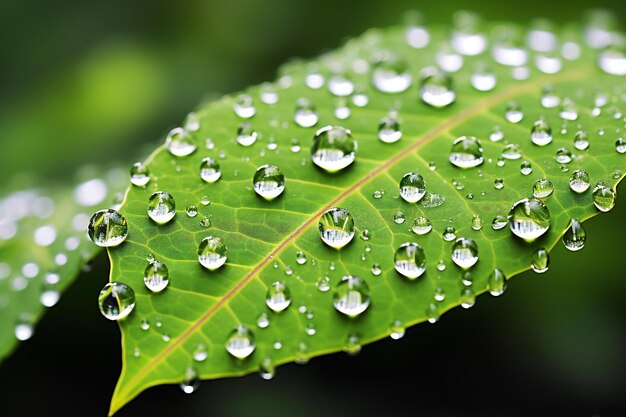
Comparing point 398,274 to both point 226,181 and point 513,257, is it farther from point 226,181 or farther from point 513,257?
point 226,181

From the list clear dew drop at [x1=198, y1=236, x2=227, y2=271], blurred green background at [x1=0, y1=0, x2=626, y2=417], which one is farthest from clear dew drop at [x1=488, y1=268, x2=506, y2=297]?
blurred green background at [x1=0, y1=0, x2=626, y2=417]

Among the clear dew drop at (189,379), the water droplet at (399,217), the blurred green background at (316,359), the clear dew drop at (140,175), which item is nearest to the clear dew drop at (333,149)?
the water droplet at (399,217)

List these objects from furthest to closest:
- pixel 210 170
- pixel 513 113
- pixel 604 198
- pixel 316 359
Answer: pixel 316 359 < pixel 513 113 < pixel 210 170 < pixel 604 198

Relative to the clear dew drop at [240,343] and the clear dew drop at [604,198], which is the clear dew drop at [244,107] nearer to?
the clear dew drop at [240,343]

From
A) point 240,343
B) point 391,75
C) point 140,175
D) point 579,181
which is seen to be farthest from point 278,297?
point 391,75

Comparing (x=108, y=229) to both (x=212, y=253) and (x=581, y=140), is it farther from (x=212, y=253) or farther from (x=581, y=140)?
(x=581, y=140)

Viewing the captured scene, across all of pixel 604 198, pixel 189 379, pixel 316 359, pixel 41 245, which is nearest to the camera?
pixel 189 379
